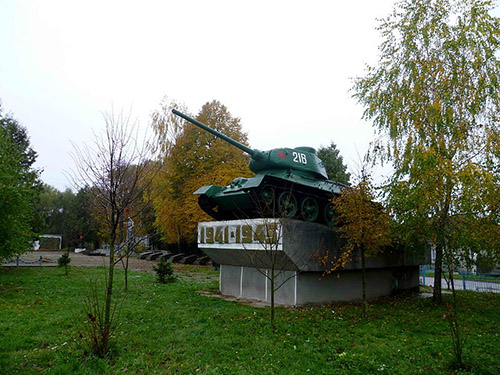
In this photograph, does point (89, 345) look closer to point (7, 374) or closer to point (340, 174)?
point (7, 374)

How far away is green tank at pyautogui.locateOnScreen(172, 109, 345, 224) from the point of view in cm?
1174

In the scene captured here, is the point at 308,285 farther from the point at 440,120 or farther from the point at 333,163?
the point at 333,163

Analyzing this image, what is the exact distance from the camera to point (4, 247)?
15.2 meters

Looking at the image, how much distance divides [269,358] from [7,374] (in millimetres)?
3706

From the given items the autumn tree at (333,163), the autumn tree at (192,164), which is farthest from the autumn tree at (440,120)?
the autumn tree at (333,163)

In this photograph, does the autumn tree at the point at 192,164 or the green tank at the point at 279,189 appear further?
the autumn tree at the point at 192,164

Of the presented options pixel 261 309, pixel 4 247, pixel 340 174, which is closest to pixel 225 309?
pixel 261 309

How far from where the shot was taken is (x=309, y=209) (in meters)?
12.8

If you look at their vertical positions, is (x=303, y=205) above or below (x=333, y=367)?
above

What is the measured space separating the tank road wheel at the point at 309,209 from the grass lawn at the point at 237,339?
3047 millimetres

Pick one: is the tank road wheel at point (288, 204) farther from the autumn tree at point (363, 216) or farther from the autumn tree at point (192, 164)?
the autumn tree at point (192, 164)

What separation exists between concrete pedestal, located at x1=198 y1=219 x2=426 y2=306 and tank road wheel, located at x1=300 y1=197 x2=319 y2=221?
122 cm

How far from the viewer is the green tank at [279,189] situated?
38.5 feet

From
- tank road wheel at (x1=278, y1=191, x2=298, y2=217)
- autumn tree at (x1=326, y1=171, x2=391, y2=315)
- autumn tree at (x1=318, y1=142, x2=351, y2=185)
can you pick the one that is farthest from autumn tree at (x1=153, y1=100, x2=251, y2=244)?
autumn tree at (x1=326, y1=171, x2=391, y2=315)
